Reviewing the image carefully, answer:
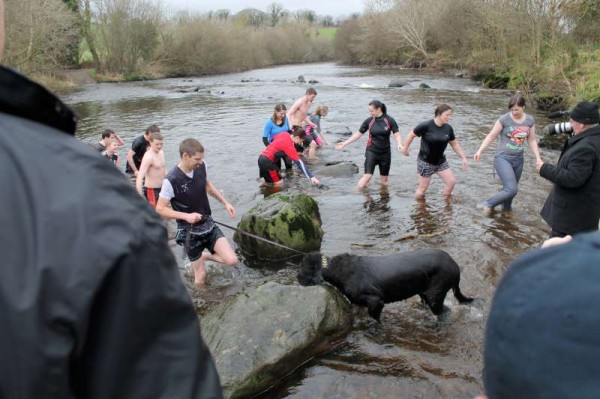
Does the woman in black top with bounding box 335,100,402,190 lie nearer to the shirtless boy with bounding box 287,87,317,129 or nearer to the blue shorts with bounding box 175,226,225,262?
the shirtless boy with bounding box 287,87,317,129

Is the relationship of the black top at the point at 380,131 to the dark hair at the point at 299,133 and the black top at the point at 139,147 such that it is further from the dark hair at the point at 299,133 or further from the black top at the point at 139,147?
the black top at the point at 139,147

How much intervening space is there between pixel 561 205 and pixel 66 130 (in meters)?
5.45

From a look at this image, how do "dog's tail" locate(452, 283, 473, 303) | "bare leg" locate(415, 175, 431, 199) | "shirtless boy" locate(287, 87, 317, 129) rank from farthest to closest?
1. "shirtless boy" locate(287, 87, 317, 129)
2. "bare leg" locate(415, 175, 431, 199)
3. "dog's tail" locate(452, 283, 473, 303)

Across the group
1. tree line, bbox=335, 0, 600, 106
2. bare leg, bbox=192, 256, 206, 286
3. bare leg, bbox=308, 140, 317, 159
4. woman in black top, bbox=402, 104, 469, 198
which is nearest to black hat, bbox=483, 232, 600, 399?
bare leg, bbox=192, 256, 206, 286

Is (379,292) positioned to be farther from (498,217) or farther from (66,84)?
(66,84)

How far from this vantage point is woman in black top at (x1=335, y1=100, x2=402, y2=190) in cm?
973

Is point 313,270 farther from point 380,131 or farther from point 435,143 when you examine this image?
point 380,131

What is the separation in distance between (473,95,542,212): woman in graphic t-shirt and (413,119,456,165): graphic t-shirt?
0.74 meters

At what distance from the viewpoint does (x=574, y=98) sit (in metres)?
17.2

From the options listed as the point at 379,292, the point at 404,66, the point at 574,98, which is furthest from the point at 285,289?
the point at 404,66

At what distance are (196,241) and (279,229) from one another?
4.68 feet

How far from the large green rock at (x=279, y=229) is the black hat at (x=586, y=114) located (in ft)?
12.5

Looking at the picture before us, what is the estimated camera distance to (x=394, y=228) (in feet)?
27.3

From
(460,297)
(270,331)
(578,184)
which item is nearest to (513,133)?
(578,184)
